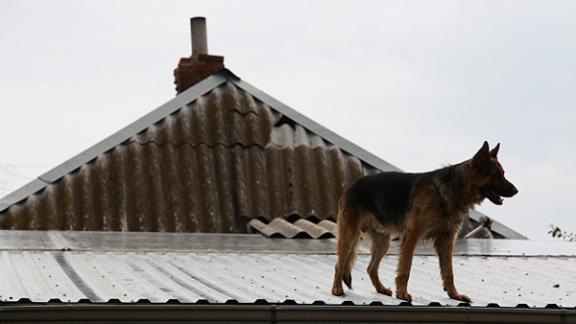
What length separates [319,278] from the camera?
11.0m

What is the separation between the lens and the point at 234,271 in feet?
36.6

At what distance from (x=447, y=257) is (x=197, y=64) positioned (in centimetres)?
1239

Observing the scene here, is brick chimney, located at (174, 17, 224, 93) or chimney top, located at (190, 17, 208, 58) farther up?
chimney top, located at (190, 17, 208, 58)

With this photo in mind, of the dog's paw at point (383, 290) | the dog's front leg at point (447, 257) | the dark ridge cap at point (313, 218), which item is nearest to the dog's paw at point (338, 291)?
the dog's paw at point (383, 290)

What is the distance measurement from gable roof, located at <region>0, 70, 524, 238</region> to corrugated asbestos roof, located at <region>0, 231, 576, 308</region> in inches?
125

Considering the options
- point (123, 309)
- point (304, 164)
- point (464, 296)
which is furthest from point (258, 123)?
point (123, 309)

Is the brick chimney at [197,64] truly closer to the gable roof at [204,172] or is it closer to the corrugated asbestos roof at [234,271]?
the gable roof at [204,172]

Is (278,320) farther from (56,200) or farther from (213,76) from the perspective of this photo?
(213,76)

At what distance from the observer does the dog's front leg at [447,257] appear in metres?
10.0

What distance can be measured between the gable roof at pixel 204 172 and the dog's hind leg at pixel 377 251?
6918mm

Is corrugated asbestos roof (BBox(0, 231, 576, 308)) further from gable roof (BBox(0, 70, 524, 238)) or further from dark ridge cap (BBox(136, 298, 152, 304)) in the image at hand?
gable roof (BBox(0, 70, 524, 238))

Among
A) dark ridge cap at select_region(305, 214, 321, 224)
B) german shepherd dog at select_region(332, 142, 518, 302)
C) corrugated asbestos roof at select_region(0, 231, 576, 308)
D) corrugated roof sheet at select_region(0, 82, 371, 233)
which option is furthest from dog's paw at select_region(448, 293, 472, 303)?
dark ridge cap at select_region(305, 214, 321, 224)

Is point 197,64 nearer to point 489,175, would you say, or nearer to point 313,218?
point 313,218

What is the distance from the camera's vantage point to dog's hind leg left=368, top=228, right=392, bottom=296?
34.1ft
